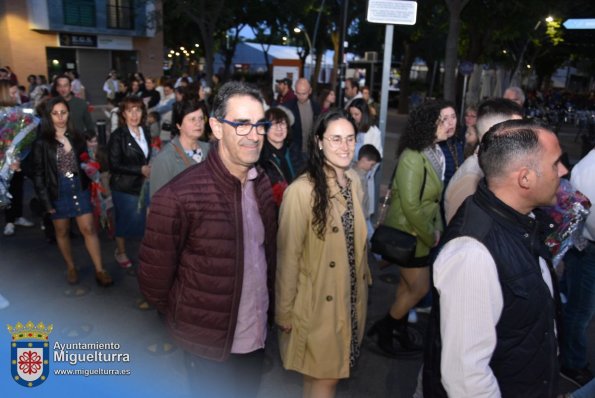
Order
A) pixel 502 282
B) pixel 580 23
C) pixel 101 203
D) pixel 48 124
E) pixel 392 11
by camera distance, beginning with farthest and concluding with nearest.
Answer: pixel 580 23 < pixel 101 203 < pixel 392 11 < pixel 48 124 < pixel 502 282

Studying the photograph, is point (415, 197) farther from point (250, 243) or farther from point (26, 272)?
point (26, 272)

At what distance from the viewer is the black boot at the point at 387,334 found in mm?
3891

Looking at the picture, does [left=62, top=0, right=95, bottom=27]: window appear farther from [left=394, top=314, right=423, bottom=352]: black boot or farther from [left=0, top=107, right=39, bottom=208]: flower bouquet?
[left=394, top=314, right=423, bottom=352]: black boot

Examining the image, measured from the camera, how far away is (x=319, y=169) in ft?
8.89

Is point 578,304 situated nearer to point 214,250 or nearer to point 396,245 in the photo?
point 396,245

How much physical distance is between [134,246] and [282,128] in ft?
9.82

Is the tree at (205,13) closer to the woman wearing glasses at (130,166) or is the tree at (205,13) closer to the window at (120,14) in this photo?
the window at (120,14)

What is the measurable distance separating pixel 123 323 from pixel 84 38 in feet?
85.1

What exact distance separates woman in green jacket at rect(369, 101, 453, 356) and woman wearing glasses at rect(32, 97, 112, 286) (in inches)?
118

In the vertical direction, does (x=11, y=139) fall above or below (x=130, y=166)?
above

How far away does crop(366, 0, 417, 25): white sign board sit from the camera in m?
5.12

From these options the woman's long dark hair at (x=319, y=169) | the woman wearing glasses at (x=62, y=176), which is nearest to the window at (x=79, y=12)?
the woman wearing glasses at (x=62, y=176)

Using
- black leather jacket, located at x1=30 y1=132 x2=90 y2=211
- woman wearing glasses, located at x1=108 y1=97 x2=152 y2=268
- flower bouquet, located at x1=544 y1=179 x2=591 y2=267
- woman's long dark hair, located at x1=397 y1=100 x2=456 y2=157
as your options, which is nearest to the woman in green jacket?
woman's long dark hair, located at x1=397 y1=100 x2=456 y2=157

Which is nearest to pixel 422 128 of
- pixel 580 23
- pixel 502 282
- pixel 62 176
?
pixel 502 282
